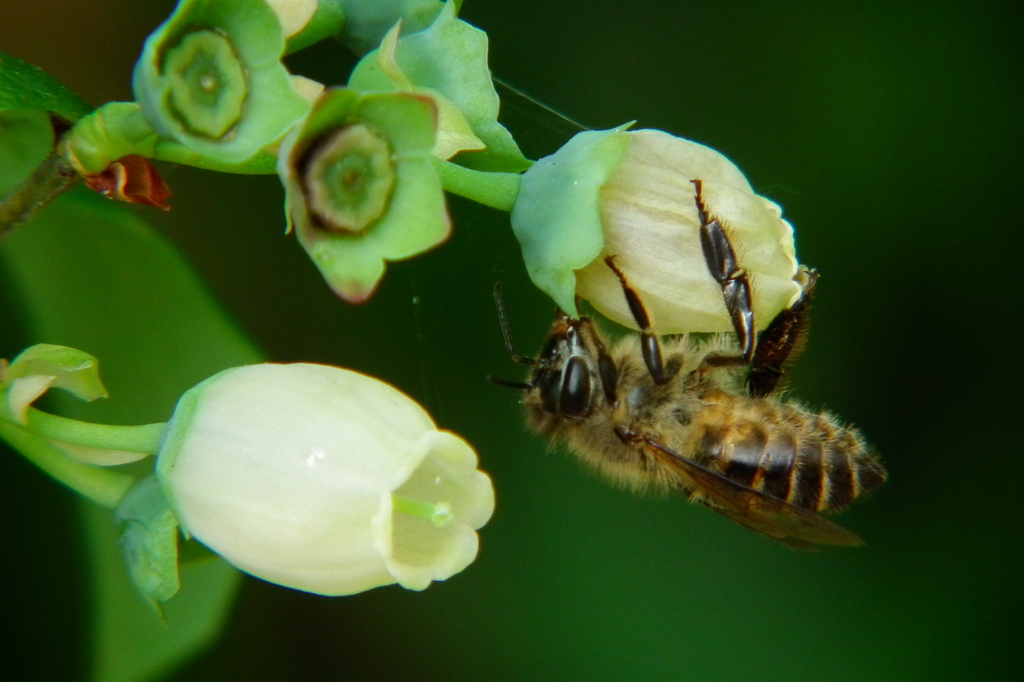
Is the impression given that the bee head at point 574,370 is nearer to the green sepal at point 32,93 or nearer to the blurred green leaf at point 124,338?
the blurred green leaf at point 124,338

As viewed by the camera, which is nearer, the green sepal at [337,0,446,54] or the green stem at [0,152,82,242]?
the green stem at [0,152,82,242]

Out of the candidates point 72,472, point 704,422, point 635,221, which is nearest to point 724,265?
point 635,221

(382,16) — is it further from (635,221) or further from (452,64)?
(635,221)

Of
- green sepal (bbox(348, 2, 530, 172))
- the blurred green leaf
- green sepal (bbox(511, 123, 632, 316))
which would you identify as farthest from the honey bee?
the blurred green leaf

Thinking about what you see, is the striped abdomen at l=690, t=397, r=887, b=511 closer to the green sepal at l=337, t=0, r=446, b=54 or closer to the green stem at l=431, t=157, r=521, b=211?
the green stem at l=431, t=157, r=521, b=211

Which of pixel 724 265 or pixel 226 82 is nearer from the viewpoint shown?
pixel 226 82

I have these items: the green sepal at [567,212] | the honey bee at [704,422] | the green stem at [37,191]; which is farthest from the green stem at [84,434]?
the honey bee at [704,422]

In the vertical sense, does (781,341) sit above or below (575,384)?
above
